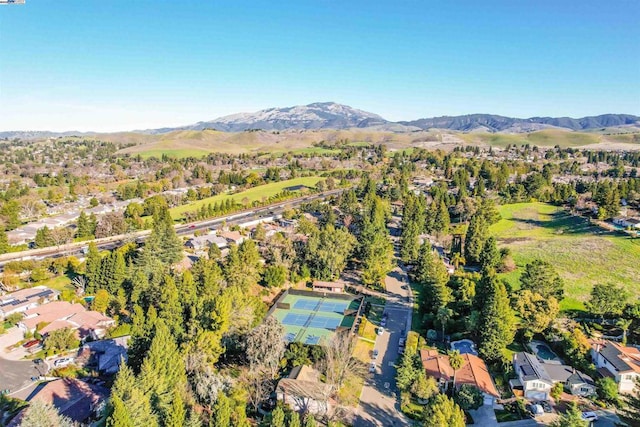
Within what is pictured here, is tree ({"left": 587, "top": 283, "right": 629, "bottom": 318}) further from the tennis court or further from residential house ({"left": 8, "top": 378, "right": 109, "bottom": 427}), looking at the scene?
residential house ({"left": 8, "top": 378, "right": 109, "bottom": 427})

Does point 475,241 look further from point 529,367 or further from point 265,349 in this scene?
point 265,349

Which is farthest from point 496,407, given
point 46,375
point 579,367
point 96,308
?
point 96,308

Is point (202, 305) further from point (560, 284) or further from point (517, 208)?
point (517, 208)

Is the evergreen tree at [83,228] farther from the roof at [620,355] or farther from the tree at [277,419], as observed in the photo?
the roof at [620,355]

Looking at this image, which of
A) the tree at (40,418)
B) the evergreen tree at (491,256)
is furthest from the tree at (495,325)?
the tree at (40,418)

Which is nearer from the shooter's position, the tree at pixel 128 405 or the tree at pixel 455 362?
the tree at pixel 128 405

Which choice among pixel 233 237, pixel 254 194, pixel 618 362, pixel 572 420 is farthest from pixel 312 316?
pixel 254 194

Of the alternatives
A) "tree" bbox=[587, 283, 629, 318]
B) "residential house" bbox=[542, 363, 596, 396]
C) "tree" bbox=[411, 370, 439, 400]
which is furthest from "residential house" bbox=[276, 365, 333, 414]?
"tree" bbox=[587, 283, 629, 318]

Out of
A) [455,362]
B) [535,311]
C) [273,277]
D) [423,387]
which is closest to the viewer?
[423,387]
